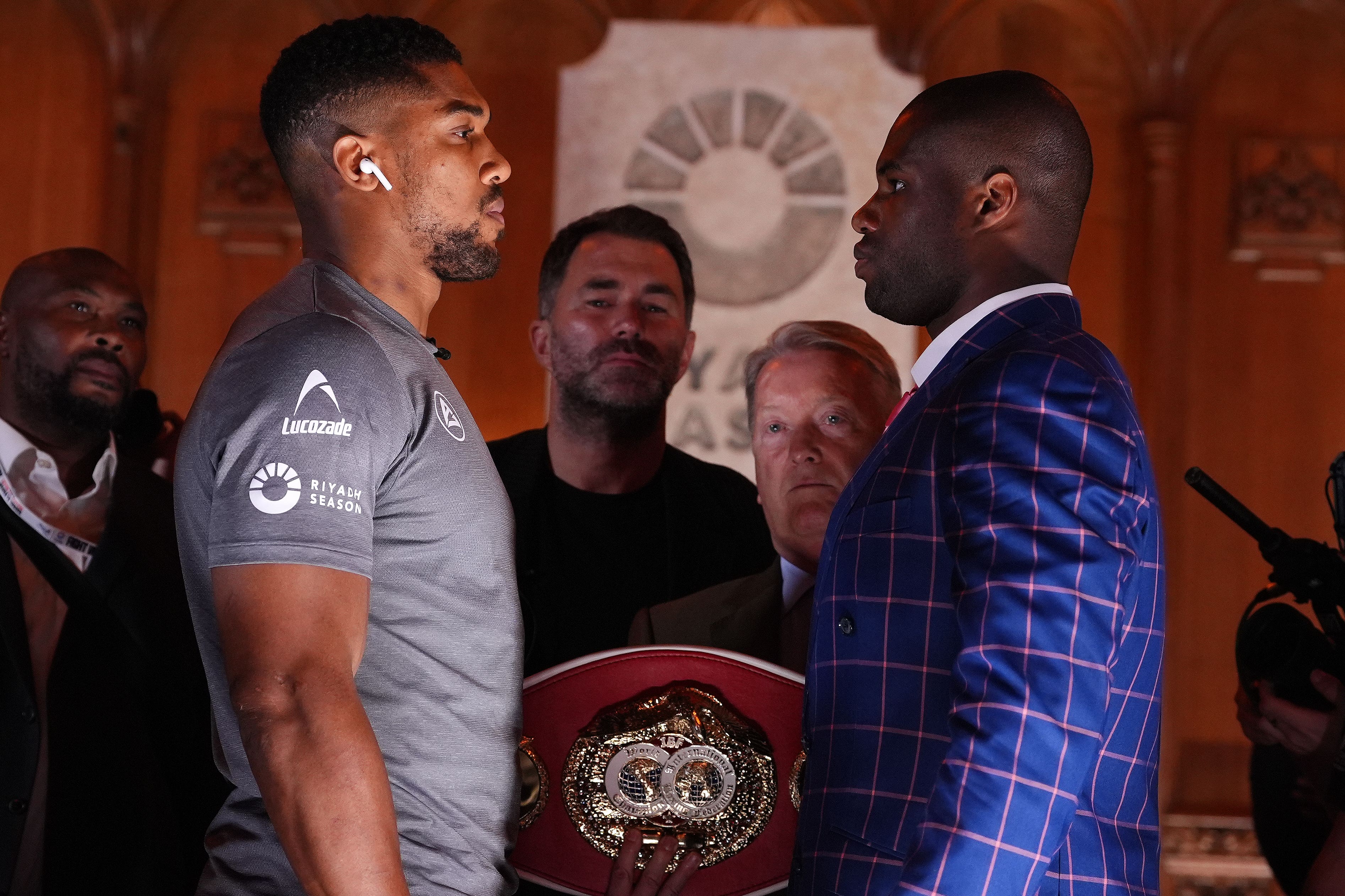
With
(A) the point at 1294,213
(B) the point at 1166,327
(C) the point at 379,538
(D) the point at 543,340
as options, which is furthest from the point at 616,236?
(A) the point at 1294,213

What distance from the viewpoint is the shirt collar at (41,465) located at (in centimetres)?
279

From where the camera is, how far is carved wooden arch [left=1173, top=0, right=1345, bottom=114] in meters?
4.58

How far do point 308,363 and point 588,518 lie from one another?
1497 millimetres

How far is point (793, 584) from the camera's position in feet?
7.47

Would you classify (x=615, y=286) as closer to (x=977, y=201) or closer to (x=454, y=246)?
(x=454, y=246)

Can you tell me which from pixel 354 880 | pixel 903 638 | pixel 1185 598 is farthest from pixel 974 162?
pixel 1185 598

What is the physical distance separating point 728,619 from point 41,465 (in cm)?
152

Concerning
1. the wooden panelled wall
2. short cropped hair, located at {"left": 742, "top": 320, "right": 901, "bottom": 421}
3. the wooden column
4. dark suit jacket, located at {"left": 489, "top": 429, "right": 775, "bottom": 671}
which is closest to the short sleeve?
short cropped hair, located at {"left": 742, "top": 320, "right": 901, "bottom": 421}

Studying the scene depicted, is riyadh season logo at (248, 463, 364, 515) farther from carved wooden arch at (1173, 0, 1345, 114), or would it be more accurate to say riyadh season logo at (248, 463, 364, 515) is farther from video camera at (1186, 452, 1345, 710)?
carved wooden arch at (1173, 0, 1345, 114)

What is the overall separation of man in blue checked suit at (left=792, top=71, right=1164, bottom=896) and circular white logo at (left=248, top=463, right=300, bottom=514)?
1.89 ft

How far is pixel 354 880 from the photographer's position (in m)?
1.22

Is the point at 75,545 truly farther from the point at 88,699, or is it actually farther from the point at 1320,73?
the point at 1320,73

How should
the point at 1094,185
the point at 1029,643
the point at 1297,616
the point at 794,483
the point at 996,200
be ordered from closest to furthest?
1. the point at 1029,643
2. the point at 996,200
3. the point at 794,483
4. the point at 1297,616
5. the point at 1094,185

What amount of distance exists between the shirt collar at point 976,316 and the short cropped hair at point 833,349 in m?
0.75
